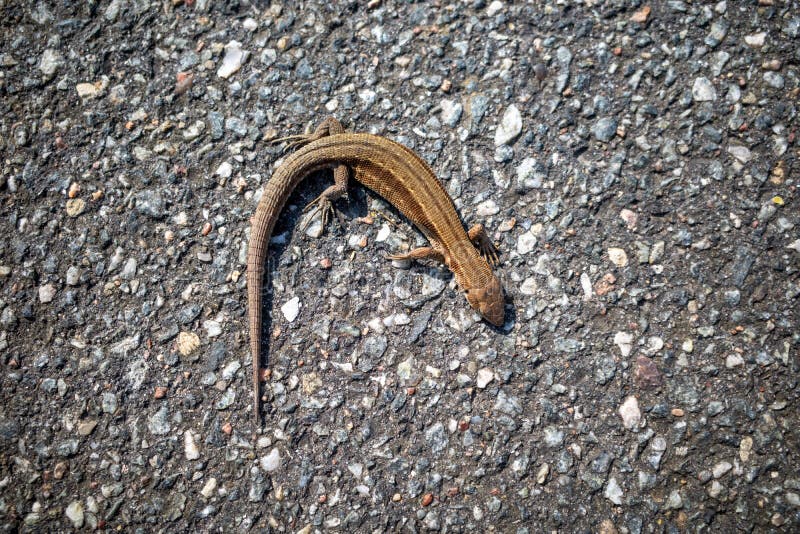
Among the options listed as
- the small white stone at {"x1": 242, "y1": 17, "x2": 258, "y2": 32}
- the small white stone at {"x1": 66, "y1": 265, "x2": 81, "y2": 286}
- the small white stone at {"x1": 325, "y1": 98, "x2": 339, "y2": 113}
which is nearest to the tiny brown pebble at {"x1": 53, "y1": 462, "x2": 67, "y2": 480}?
the small white stone at {"x1": 66, "y1": 265, "x2": 81, "y2": 286}

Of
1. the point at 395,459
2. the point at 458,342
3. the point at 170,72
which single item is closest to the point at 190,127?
the point at 170,72

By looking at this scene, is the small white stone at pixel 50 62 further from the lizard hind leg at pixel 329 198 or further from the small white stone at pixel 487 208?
the small white stone at pixel 487 208

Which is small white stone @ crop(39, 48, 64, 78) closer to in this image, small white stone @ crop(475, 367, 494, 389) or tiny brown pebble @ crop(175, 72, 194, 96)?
tiny brown pebble @ crop(175, 72, 194, 96)

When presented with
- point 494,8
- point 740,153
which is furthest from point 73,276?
point 740,153

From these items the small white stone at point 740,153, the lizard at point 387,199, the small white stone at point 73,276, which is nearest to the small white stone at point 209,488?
the lizard at point 387,199

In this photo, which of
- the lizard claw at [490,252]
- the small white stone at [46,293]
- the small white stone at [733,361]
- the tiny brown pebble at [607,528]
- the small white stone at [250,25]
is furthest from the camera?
the small white stone at [250,25]

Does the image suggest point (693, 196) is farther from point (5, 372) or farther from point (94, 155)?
point (5, 372)

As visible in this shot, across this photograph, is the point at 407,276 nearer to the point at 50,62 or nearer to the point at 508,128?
the point at 508,128
